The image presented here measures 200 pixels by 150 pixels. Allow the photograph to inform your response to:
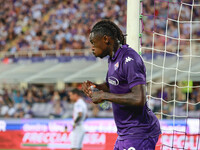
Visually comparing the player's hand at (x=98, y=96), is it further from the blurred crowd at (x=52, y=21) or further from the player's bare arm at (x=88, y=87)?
the blurred crowd at (x=52, y=21)

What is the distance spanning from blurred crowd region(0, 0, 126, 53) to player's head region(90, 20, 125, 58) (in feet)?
52.0

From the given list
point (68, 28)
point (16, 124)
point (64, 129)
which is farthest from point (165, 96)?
point (68, 28)

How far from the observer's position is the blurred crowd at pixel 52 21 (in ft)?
68.9

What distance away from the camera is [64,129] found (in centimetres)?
1241

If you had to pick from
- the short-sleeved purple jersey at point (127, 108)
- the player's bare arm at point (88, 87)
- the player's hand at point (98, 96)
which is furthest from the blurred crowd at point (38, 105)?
the player's hand at point (98, 96)

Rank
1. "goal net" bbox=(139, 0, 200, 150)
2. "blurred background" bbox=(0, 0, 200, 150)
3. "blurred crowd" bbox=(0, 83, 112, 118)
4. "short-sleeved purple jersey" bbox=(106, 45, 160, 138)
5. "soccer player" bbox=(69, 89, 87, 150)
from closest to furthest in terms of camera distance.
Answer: "short-sleeved purple jersey" bbox=(106, 45, 160, 138)
"soccer player" bbox=(69, 89, 87, 150)
"blurred background" bbox=(0, 0, 200, 150)
"goal net" bbox=(139, 0, 200, 150)
"blurred crowd" bbox=(0, 83, 112, 118)

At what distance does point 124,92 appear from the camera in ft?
12.8

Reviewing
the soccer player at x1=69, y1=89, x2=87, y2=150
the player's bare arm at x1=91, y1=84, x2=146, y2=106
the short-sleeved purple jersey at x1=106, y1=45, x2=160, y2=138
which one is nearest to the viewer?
the player's bare arm at x1=91, y1=84, x2=146, y2=106

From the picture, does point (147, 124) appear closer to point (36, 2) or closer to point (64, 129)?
point (64, 129)

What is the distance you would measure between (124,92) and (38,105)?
44.3 ft

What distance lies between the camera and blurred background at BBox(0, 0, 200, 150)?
1276 cm

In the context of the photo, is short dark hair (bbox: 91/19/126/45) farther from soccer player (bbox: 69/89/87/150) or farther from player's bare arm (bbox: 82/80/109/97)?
soccer player (bbox: 69/89/87/150)

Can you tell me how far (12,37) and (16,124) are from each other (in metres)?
11.3

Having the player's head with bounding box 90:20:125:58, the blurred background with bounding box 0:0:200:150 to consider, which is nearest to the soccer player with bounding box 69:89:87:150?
the blurred background with bounding box 0:0:200:150
